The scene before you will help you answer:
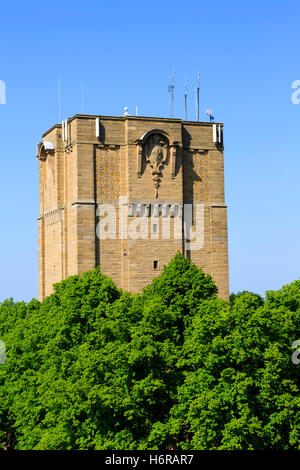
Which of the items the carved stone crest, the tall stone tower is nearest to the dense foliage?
the tall stone tower

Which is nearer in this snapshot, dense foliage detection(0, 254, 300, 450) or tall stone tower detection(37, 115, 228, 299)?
dense foliage detection(0, 254, 300, 450)

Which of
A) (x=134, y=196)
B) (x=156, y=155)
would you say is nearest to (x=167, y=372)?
(x=134, y=196)

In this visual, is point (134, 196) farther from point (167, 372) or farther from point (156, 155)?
point (167, 372)

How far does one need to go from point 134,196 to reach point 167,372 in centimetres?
2644

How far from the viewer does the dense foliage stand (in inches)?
1885

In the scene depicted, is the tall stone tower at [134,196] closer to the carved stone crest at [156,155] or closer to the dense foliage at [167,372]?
the carved stone crest at [156,155]

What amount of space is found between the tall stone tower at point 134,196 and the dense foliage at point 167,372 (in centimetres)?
1636

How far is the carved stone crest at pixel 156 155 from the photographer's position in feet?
252

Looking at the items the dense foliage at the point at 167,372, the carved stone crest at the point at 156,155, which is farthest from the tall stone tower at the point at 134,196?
the dense foliage at the point at 167,372

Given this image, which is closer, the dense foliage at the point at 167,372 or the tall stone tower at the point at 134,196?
the dense foliage at the point at 167,372

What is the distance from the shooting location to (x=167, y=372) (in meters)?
51.8

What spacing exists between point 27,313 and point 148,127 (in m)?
17.7

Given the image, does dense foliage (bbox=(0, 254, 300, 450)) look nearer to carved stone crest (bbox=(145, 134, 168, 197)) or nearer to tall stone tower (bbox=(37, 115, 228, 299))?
tall stone tower (bbox=(37, 115, 228, 299))

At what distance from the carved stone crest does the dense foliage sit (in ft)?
60.6
